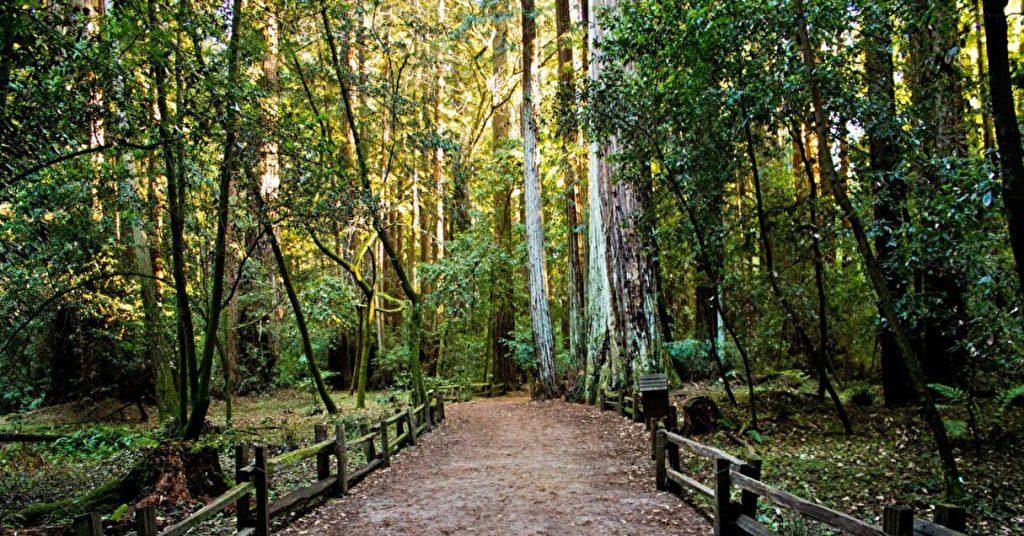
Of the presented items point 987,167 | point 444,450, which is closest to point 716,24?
point 987,167

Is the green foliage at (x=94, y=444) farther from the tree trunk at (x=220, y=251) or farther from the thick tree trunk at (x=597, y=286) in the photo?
the thick tree trunk at (x=597, y=286)

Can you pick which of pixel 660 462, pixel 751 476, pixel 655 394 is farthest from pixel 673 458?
pixel 655 394

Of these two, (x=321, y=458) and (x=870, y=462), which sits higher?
(x=321, y=458)

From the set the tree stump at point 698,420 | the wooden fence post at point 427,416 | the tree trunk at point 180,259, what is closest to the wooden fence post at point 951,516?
the tree stump at point 698,420

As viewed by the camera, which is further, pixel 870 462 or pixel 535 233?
pixel 535 233

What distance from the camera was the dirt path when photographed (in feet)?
18.9

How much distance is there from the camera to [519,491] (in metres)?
6.96

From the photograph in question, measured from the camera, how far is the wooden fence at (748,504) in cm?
323

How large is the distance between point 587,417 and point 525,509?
21.8ft

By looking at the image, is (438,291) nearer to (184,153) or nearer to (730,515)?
(184,153)

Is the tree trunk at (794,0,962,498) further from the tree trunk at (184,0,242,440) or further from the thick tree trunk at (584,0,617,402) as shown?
the thick tree trunk at (584,0,617,402)

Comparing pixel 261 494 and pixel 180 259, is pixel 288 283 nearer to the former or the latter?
pixel 180 259

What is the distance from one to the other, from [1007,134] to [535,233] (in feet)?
46.4

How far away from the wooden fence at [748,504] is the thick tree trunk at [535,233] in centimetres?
901
